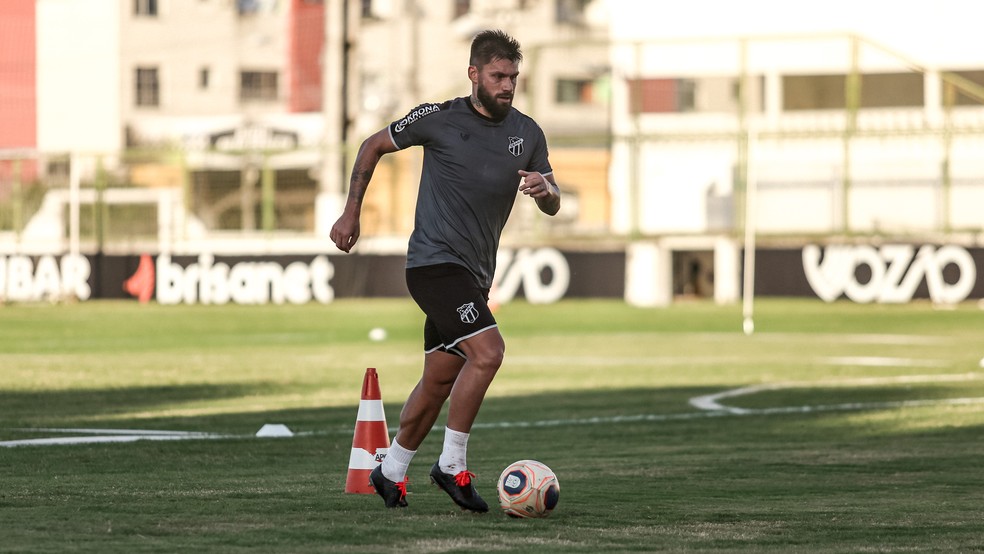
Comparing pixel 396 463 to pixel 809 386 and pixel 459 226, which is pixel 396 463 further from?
pixel 809 386

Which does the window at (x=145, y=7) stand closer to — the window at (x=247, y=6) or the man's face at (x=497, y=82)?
the window at (x=247, y=6)

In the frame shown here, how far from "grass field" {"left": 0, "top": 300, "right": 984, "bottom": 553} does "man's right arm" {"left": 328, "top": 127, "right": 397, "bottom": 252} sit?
1.20 m

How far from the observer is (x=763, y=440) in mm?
11883

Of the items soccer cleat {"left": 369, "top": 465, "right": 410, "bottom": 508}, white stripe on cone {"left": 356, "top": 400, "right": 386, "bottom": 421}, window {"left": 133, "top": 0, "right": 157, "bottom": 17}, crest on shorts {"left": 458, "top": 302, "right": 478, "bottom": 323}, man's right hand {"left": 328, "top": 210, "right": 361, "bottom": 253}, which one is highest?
window {"left": 133, "top": 0, "right": 157, "bottom": 17}

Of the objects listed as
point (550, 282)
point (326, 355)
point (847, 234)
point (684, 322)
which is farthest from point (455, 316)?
point (847, 234)

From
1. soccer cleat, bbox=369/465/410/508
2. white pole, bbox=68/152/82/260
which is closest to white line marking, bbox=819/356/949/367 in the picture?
soccer cleat, bbox=369/465/410/508

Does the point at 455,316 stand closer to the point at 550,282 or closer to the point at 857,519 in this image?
the point at 857,519

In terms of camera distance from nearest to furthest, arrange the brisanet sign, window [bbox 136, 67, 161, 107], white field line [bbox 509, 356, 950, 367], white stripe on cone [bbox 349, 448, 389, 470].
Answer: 1. white stripe on cone [bbox 349, 448, 389, 470]
2. white field line [bbox 509, 356, 950, 367]
3. the brisanet sign
4. window [bbox 136, 67, 161, 107]

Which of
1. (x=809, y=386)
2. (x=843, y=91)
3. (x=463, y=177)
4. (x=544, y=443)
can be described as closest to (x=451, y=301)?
(x=463, y=177)

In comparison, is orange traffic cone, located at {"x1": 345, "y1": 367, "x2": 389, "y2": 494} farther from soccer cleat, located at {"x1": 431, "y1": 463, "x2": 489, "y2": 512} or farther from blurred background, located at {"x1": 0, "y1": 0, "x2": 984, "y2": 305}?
blurred background, located at {"x1": 0, "y1": 0, "x2": 984, "y2": 305}

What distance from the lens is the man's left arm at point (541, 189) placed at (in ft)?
25.3

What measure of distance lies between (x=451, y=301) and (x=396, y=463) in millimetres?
777

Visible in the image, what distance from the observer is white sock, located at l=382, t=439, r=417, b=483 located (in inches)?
311

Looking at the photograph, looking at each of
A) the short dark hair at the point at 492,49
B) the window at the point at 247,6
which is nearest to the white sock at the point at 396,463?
the short dark hair at the point at 492,49
